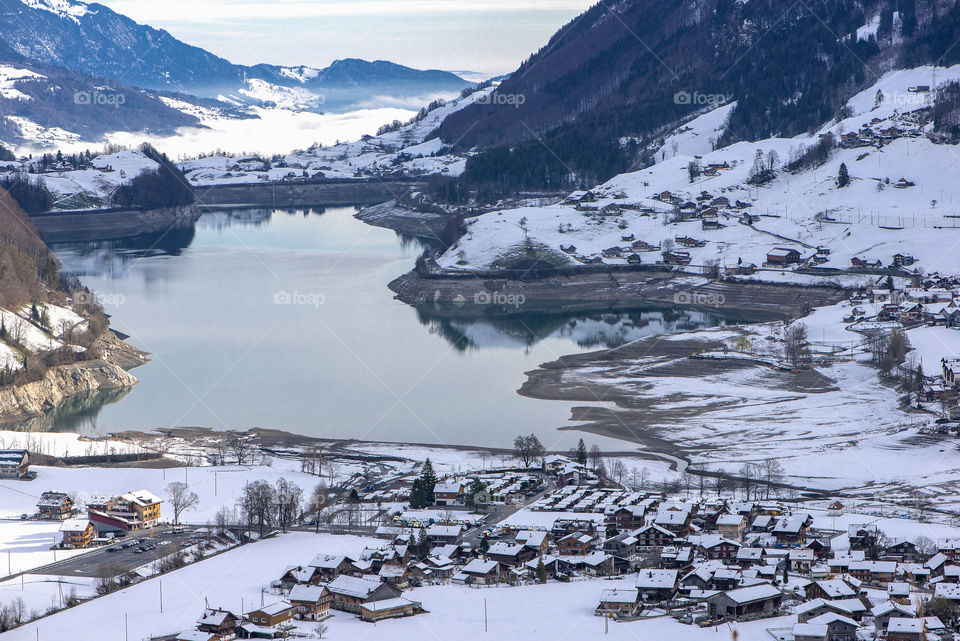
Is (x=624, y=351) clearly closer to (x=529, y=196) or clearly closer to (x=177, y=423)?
A: (x=177, y=423)

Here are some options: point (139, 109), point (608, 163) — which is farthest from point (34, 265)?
Result: point (139, 109)

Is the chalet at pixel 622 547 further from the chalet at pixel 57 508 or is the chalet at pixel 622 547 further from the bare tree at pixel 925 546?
the chalet at pixel 57 508

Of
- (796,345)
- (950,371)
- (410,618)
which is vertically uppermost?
(796,345)

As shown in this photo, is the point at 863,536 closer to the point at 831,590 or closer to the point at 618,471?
the point at 831,590

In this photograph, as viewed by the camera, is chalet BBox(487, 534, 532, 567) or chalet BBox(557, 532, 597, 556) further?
chalet BBox(557, 532, 597, 556)

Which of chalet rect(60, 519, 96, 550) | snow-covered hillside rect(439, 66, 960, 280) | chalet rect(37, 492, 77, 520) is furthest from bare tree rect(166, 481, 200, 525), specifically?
snow-covered hillside rect(439, 66, 960, 280)

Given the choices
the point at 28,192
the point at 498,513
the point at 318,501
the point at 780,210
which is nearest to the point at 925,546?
the point at 498,513

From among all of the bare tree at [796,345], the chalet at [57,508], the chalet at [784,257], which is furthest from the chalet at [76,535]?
the chalet at [784,257]

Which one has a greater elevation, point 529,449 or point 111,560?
point 529,449

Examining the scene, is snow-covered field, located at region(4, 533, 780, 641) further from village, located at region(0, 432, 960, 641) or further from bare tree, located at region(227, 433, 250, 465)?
bare tree, located at region(227, 433, 250, 465)
